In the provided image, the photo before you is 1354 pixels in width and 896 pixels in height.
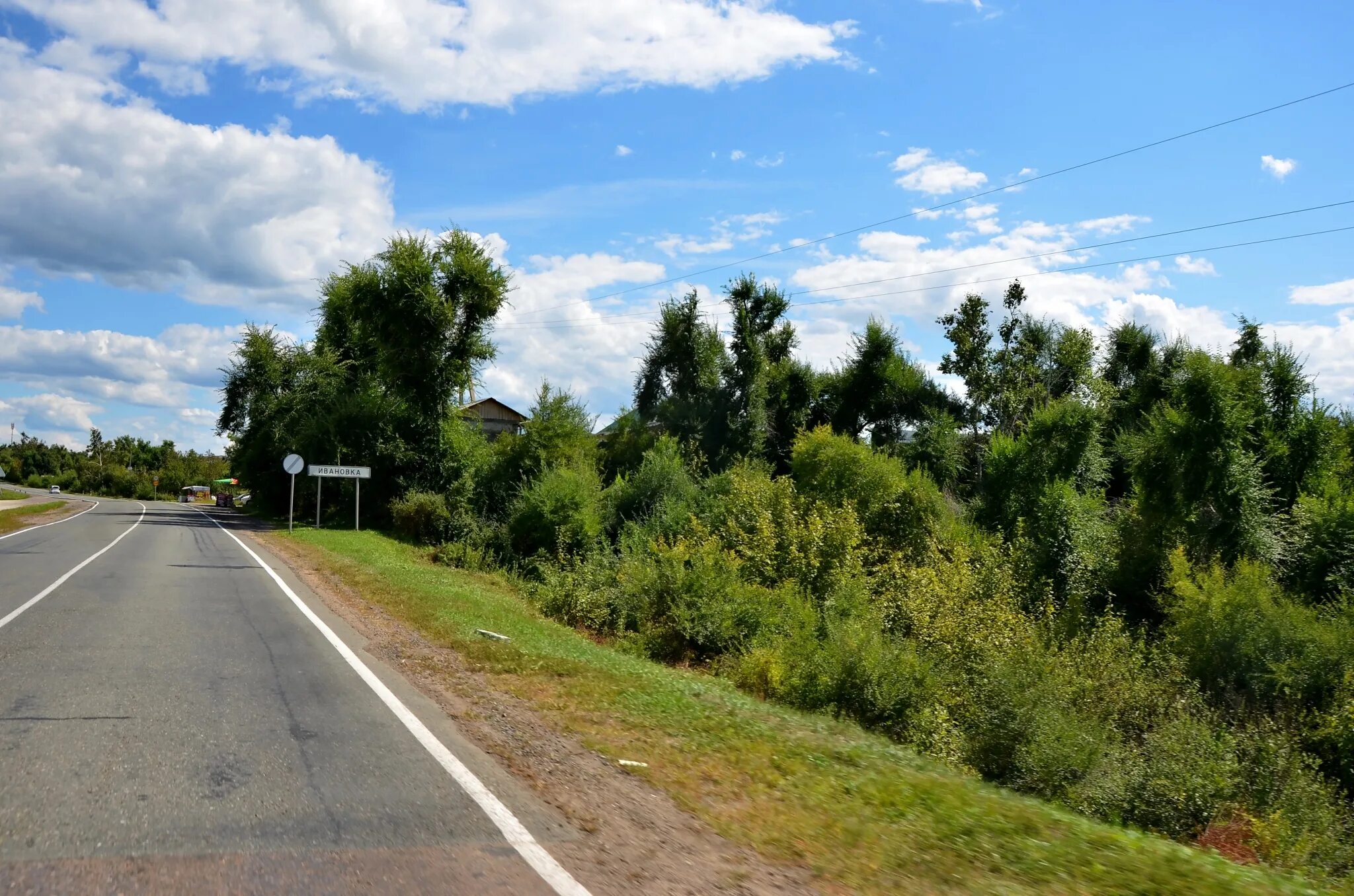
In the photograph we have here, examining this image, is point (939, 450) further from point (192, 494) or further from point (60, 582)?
point (192, 494)

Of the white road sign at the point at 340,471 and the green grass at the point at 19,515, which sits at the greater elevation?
the white road sign at the point at 340,471

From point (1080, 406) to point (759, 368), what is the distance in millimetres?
17036

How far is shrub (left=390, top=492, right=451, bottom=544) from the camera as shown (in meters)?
38.4

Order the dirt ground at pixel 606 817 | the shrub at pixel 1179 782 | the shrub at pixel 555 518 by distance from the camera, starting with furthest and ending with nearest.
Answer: the shrub at pixel 555 518 → the shrub at pixel 1179 782 → the dirt ground at pixel 606 817

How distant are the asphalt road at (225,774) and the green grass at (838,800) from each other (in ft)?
4.51

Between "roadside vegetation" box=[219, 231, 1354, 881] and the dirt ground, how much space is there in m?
6.27

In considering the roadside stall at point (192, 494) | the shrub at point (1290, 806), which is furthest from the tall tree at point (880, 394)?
the roadside stall at point (192, 494)

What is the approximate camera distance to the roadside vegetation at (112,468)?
4491 inches

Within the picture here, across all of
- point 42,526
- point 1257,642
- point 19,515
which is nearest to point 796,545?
point 1257,642

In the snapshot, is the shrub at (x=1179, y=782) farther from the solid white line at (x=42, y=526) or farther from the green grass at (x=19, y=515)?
the green grass at (x=19, y=515)

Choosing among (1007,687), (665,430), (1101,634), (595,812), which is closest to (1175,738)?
(1007,687)

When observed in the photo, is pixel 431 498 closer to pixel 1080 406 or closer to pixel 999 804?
pixel 1080 406

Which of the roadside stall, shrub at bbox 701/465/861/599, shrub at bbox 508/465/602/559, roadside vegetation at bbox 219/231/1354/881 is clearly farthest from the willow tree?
the roadside stall

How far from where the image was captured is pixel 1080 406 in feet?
135
